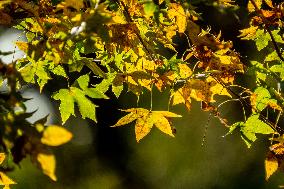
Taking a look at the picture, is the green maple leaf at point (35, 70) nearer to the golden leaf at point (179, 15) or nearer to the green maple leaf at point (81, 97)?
the green maple leaf at point (81, 97)

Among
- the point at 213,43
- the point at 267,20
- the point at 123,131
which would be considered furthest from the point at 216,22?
the point at 213,43

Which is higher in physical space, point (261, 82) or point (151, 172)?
point (261, 82)

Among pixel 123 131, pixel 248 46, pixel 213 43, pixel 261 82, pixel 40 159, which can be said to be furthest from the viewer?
pixel 123 131

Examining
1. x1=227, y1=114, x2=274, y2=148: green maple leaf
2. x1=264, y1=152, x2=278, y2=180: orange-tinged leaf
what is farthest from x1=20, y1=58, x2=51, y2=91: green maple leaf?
x1=264, y1=152, x2=278, y2=180: orange-tinged leaf

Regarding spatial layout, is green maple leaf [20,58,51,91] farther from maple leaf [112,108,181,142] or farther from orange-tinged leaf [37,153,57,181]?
orange-tinged leaf [37,153,57,181]

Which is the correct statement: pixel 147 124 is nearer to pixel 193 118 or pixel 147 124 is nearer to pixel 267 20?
pixel 267 20

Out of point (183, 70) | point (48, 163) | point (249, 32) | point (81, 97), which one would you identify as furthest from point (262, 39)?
point (48, 163)
